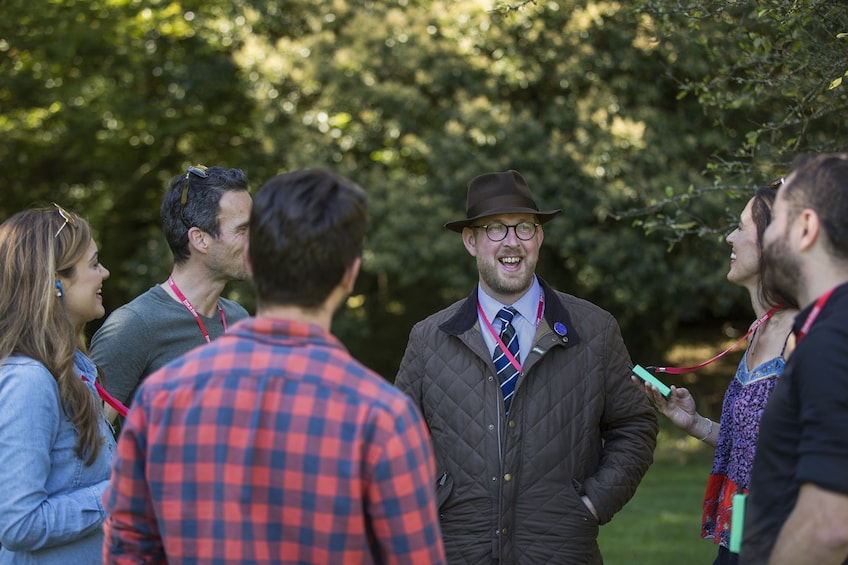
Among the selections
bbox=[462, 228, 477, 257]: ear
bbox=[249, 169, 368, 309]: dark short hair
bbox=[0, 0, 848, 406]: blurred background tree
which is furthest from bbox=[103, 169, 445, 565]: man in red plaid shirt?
bbox=[0, 0, 848, 406]: blurred background tree

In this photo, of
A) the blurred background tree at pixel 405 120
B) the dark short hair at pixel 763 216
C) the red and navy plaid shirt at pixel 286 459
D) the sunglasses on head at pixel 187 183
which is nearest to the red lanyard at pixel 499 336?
the dark short hair at pixel 763 216

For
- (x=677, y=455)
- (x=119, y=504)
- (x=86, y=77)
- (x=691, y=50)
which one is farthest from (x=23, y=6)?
(x=119, y=504)

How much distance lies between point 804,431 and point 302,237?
50.4 inches

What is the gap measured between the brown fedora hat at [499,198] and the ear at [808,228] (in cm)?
174

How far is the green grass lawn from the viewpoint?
7.71 meters

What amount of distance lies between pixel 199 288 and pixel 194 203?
1.21ft

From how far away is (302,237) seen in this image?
6.94 feet

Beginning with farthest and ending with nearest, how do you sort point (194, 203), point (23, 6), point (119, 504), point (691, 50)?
point (23, 6) < point (691, 50) < point (194, 203) < point (119, 504)

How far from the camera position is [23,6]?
11656 millimetres

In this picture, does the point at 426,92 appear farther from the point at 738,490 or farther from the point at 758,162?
the point at 738,490

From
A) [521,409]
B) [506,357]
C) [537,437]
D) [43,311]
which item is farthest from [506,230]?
[43,311]

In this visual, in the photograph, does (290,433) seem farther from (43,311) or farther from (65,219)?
(65,219)

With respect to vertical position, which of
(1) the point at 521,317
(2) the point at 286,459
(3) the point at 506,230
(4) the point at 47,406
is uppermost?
(2) the point at 286,459

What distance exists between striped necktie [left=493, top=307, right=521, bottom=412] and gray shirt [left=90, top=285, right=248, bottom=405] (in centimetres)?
125
